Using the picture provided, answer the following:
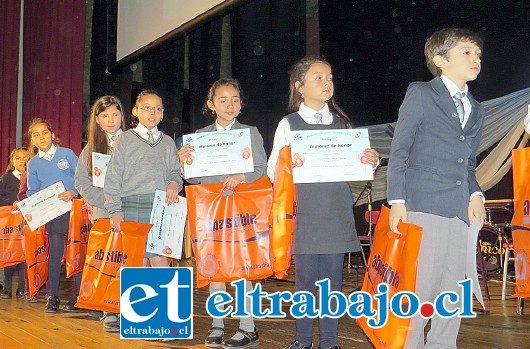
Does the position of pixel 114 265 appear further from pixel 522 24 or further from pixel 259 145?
pixel 522 24

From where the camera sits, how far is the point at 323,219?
224cm

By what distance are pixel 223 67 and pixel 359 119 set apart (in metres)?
3.04

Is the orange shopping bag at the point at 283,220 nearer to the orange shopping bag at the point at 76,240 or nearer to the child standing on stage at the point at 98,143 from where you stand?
the child standing on stage at the point at 98,143

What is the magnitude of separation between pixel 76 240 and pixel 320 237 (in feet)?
6.17

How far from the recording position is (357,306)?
2.11m

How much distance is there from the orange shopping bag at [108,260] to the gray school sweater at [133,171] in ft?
0.42

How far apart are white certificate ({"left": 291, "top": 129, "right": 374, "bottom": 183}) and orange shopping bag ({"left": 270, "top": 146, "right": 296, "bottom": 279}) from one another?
0.04m

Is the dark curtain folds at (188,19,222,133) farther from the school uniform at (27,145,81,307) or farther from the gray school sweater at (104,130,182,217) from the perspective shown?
the gray school sweater at (104,130,182,217)

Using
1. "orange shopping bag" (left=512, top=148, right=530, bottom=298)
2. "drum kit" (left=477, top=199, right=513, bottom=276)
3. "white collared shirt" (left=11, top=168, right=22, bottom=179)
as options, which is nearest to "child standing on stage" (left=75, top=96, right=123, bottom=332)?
"orange shopping bag" (left=512, top=148, right=530, bottom=298)

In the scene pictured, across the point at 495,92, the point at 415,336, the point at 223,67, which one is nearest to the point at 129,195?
the point at 415,336

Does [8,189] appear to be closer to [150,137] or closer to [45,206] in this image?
[45,206]

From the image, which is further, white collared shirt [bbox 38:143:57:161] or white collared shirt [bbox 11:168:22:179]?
white collared shirt [bbox 11:168:22:179]

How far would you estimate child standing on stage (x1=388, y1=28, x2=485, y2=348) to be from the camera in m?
1.93

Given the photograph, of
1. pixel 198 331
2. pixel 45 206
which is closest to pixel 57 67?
pixel 45 206
